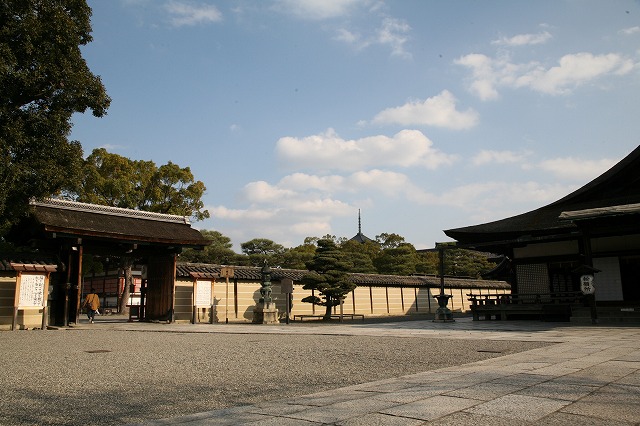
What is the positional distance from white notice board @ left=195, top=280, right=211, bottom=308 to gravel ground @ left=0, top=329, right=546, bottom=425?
8.83 meters

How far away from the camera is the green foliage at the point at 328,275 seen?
22844 millimetres

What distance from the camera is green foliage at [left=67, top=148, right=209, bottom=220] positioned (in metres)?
26.7

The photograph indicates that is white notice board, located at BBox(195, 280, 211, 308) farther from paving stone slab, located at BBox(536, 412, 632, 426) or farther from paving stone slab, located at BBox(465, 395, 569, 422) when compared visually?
paving stone slab, located at BBox(536, 412, 632, 426)

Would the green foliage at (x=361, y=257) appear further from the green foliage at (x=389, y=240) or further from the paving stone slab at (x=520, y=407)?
the paving stone slab at (x=520, y=407)

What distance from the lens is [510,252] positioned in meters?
19.2

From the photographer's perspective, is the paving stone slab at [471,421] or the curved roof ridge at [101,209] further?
the curved roof ridge at [101,209]

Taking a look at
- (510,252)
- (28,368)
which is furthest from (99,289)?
(28,368)

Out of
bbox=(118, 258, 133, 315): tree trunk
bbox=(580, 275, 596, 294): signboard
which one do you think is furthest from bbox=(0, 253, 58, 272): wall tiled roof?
bbox=(580, 275, 596, 294): signboard

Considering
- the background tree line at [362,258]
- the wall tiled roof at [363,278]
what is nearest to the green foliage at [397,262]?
the background tree line at [362,258]

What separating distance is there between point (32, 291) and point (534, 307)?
17.0 metres

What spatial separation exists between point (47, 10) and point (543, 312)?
59.3 ft

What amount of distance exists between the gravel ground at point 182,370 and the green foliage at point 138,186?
17.4 m

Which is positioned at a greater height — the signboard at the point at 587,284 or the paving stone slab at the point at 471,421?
the signboard at the point at 587,284

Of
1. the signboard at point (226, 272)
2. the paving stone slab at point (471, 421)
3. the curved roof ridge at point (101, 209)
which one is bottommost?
the paving stone slab at point (471, 421)
